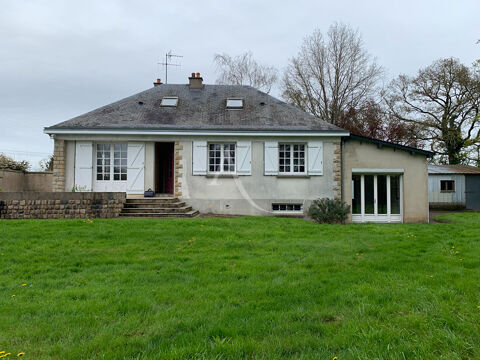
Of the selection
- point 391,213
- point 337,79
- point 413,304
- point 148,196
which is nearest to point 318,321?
point 413,304

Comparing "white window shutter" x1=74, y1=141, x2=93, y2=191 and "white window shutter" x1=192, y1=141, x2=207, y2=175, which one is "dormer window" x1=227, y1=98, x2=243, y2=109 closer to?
"white window shutter" x1=192, y1=141, x2=207, y2=175

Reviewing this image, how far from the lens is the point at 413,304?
298 centimetres

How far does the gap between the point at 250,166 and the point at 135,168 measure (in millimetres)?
4416

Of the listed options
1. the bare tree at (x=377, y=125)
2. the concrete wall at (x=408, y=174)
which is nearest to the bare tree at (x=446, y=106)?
the bare tree at (x=377, y=125)

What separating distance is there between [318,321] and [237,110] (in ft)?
37.7

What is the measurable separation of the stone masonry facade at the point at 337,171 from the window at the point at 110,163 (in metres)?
8.10

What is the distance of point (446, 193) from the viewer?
18.6 meters

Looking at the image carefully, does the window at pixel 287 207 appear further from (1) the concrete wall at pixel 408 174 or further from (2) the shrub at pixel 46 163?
(2) the shrub at pixel 46 163

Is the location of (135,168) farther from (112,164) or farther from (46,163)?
(46,163)

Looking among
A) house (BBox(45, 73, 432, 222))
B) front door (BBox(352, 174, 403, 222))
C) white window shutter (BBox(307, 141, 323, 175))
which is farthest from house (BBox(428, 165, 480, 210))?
white window shutter (BBox(307, 141, 323, 175))

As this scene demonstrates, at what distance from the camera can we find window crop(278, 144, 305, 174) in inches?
481

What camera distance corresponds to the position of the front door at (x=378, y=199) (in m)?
12.0

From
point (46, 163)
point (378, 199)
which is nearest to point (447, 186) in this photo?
point (378, 199)

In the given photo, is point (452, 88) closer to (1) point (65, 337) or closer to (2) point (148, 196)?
(2) point (148, 196)
